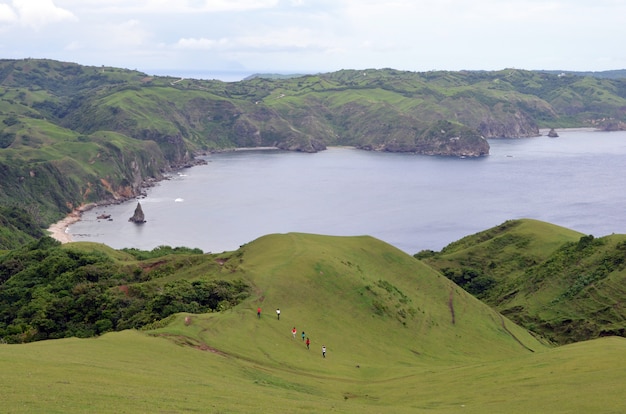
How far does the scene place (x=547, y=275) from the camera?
9681cm

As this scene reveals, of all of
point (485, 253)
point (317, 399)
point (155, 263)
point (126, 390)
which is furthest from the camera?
point (485, 253)

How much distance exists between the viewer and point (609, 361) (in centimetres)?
4362

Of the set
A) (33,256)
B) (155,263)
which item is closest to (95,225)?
(33,256)

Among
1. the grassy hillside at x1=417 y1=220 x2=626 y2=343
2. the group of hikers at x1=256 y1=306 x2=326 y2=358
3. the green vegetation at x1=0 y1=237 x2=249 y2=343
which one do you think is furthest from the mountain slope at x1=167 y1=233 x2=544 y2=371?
the grassy hillside at x1=417 y1=220 x2=626 y2=343

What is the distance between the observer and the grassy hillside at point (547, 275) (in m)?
85.4

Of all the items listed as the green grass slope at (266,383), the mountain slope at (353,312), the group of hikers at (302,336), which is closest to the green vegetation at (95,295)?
the group of hikers at (302,336)

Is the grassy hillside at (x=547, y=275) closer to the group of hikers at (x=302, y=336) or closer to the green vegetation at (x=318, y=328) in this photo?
A: the green vegetation at (x=318, y=328)

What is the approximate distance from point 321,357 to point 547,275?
54.7 metres

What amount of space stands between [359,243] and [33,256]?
46.7 meters

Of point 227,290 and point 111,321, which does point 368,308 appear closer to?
point 227,290

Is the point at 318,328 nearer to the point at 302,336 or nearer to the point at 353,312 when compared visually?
the point at 302,336

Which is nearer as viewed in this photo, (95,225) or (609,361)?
(609,361)

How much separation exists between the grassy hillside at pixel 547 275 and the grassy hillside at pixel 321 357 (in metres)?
10.6

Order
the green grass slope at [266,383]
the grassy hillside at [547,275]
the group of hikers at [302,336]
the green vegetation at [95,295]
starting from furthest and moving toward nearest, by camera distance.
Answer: the grassy hillside at [547,275], the green vegetation at [95,295], the group of hikers at [302,336], the green grass slope at [266,383]
